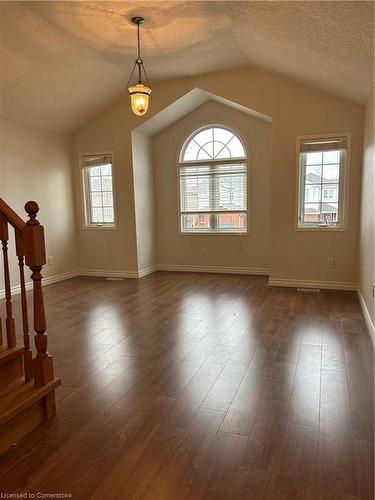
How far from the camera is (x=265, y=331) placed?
361 cm

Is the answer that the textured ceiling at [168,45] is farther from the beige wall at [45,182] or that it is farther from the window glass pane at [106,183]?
the window glass pane at [106,183]

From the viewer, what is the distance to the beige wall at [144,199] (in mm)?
6262

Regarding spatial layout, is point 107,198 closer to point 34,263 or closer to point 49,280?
point 49,280

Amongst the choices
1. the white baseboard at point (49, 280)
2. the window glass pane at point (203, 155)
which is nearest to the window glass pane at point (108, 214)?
the white baseboard at point (49, 280)

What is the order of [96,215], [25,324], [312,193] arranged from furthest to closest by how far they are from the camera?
[96,215], [312,193], [25,324]

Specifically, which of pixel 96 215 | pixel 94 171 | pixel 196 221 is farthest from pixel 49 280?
pixel 196 221

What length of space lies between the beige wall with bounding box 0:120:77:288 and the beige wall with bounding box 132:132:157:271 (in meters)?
1.33

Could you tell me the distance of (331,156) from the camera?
5.16 m

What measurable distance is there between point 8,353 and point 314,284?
4344mm

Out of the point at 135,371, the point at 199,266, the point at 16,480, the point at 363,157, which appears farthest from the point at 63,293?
the point at 363,157

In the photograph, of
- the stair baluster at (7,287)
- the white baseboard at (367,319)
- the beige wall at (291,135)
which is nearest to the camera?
the stair baluster at (7,287)

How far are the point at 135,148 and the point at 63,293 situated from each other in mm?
2747

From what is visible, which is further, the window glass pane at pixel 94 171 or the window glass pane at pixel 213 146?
the window glass pane at pixel 94 171

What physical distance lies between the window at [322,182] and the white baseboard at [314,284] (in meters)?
0.84
